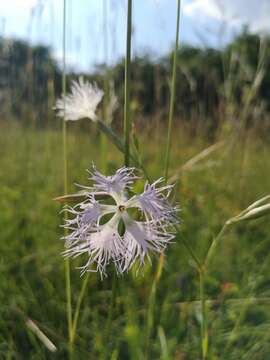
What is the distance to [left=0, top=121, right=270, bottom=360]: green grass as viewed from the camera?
2.71 ft

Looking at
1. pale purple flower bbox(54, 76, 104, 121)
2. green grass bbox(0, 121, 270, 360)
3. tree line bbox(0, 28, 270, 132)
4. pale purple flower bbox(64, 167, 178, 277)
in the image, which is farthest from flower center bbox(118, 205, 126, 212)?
tree line bbox(0, 28, 270, 132)

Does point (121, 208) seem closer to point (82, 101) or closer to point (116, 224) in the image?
point (116, 224)

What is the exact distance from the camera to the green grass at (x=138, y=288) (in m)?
0.83

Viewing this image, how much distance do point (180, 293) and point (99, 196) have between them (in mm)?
700

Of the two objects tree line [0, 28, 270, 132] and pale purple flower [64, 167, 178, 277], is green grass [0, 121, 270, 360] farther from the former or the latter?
tree line [0, 28, 270, 132]

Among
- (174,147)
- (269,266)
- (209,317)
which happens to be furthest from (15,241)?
(174,147)

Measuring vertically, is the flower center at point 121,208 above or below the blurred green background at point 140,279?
above

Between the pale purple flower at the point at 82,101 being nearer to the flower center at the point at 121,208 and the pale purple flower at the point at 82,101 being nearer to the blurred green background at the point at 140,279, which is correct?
the blurred green background at the point at 140,279

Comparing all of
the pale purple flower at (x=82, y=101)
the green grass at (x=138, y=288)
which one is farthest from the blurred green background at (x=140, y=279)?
the pale purple flower at (x=82, y=101)

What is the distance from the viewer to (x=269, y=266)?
52.7 inches

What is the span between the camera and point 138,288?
1.13 meters

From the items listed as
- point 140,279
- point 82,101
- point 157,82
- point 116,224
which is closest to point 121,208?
point 116,224

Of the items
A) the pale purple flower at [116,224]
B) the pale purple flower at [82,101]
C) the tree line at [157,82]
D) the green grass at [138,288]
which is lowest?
the green grass at [138,288]

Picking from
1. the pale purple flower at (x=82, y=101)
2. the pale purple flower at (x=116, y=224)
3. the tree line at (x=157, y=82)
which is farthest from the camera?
the tree line at (x=157, y=82)
